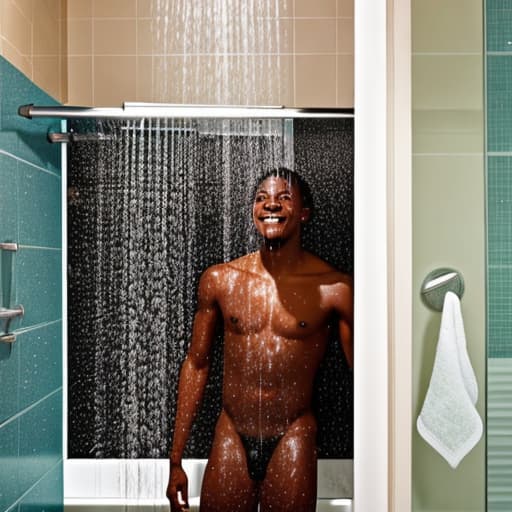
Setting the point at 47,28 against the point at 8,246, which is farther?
the point at 47,28

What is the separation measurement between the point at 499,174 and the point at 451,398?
0.30m

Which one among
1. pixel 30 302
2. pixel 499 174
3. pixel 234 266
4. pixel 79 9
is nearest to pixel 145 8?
pixel 79 9

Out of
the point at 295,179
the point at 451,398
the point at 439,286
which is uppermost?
the point at 295,179

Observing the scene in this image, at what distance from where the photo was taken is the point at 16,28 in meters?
1.43

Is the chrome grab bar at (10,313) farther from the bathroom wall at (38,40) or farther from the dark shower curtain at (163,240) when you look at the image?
the bathroom wall at (38,40)

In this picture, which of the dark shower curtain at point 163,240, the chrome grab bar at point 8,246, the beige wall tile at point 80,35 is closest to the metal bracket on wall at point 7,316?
the chrome grab bar at point 8,246

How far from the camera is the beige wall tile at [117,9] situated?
185cm

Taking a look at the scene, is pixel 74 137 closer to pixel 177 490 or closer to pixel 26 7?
pixel 26 7

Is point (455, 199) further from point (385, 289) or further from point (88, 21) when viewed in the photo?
point (88, 21)

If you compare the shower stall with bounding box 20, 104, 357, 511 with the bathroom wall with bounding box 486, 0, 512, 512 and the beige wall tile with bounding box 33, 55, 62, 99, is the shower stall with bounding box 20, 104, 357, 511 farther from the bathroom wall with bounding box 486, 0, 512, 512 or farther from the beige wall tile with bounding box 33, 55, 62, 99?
the bathroom wall with bounding box 486, 0, 512, 512

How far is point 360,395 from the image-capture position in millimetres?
1028

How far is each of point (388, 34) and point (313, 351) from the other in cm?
93

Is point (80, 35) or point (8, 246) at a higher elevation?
point (80, 35)

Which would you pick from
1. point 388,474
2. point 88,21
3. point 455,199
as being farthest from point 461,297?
point 88,21
